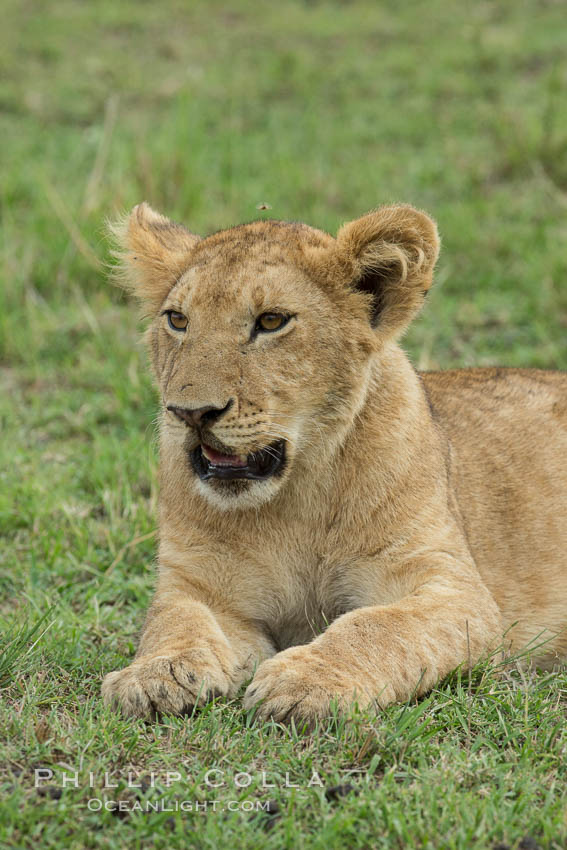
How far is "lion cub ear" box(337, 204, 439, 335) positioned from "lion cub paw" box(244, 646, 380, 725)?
1111 millimetres

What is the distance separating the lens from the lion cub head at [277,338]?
3223 millimetres

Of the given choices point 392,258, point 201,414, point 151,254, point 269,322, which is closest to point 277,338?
point 269,322

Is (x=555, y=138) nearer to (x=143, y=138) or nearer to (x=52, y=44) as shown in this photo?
(x=143, y=138)

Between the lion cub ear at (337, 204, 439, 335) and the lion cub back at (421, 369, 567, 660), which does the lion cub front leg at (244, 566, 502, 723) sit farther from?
the lion cub ear at (337, 204, 439, 335)

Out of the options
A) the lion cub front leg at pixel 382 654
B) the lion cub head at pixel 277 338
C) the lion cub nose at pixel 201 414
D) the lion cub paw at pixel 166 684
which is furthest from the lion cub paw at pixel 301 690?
the lion cub nose at pixel 201 414

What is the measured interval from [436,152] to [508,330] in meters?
3.08

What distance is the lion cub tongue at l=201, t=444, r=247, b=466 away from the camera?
331 cm

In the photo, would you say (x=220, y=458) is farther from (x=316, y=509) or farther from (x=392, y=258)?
(x=392, y=258)

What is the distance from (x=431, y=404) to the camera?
4234 mm

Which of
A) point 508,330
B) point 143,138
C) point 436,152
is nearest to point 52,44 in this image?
point 143,138

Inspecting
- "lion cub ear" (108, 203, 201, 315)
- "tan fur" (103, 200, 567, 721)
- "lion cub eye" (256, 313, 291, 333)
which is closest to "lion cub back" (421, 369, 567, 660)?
"tan fur" (103, 200, 567, 721)

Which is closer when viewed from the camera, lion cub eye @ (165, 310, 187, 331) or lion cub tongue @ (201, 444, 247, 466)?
lion cub tongue @ (201, 444, 247, 466)

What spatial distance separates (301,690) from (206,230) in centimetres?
489

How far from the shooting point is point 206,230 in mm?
7402
